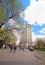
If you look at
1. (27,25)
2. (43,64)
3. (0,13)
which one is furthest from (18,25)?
(43,64)

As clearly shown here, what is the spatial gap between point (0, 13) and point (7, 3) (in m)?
0.11

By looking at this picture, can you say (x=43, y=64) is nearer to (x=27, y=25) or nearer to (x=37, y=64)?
(x=37, y=64)

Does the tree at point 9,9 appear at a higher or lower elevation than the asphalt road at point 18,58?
higher

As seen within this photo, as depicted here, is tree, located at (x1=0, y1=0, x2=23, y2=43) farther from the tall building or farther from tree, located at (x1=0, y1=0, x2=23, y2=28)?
the tall building

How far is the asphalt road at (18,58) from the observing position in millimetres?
1277

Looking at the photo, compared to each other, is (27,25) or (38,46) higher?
(27,25)

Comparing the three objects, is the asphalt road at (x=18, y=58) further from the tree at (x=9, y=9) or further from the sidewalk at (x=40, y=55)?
the tree at (x=9, y=9)

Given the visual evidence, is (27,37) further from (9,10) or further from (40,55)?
(9,10)

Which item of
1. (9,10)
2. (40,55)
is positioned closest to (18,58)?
(40,55)

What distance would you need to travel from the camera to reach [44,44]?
1330 mm

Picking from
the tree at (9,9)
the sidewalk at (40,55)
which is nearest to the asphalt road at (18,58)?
the sidewalk at (40,55)

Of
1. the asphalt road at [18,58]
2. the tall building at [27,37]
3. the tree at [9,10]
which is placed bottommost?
the asphalt road at [18,58]

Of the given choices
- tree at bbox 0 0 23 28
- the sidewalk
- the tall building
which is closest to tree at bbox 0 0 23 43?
tree at bbox 0 0 23 28

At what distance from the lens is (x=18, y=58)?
130cm
